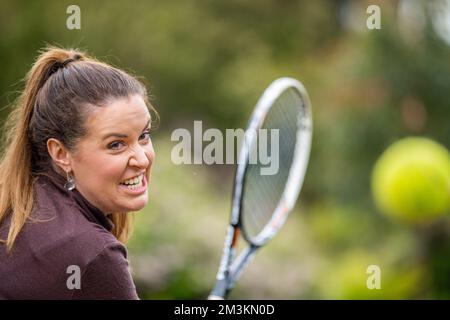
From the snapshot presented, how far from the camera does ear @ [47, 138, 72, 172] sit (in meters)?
2.37

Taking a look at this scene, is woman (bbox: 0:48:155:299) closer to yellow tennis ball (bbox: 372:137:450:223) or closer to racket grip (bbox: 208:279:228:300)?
racket grip (bbox: 208:279:228:300)

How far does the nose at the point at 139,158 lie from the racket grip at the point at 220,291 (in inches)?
28.9

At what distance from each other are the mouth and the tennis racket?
67cm

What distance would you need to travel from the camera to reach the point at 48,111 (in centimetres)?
239

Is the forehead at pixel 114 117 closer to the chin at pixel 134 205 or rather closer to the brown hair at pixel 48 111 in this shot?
the brown hair at pixel 48 111

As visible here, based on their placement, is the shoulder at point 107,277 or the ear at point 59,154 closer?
the shoulder at point 107,277

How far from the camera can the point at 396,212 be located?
5742mm

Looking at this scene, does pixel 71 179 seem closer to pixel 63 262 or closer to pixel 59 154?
pixel 59 154

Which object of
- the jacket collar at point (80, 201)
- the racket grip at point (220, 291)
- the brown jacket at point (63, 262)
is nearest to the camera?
the brown jacket at point (63, 262)

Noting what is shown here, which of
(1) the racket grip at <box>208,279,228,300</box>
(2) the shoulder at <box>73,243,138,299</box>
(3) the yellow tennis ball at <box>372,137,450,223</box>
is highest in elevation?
(3) the yellow tennis ball at <box>372,137,450,223</box>

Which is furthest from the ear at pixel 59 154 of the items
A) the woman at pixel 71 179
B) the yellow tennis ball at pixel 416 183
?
the yellow tennis ball at pixel 416 183

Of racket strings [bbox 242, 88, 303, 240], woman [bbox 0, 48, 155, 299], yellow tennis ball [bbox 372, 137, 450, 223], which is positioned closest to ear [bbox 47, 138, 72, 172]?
woman [bbox 0, 48, 155, 299]

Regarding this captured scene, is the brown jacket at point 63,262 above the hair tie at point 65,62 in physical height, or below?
below

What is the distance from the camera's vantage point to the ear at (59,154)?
2.37 meters
